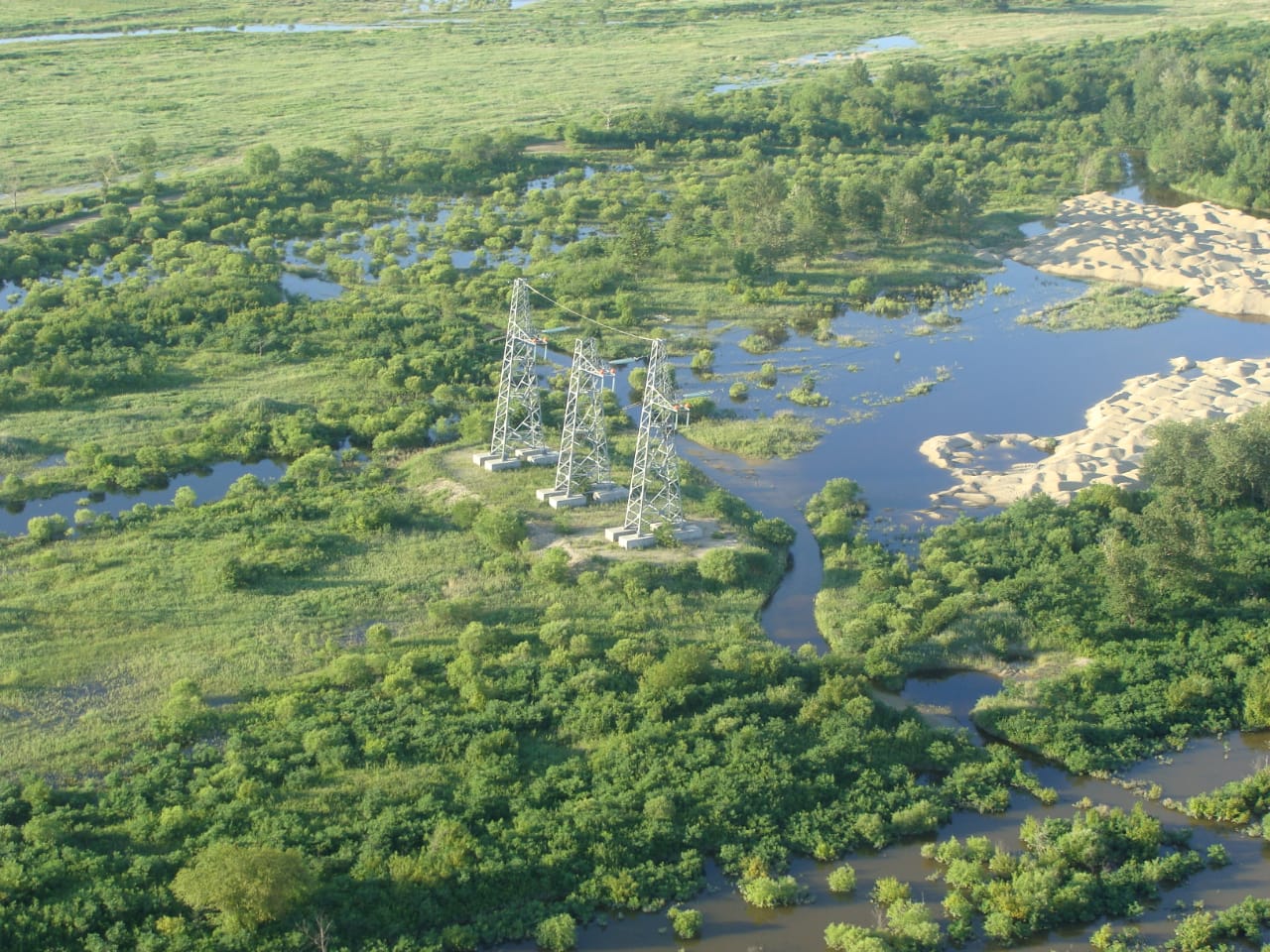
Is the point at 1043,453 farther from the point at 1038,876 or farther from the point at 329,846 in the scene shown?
the point at 329,846

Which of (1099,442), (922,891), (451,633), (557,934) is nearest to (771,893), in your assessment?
(922,891)

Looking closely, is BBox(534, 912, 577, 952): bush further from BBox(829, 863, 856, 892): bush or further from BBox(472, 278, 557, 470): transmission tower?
BBox(472, 278, 557, 470): transmission tower

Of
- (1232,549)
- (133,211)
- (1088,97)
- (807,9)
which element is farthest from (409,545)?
(807,9)

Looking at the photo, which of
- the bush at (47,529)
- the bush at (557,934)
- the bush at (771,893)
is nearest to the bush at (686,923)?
the bush at (771,893)

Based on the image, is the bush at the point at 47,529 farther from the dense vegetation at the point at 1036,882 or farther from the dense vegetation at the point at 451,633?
the dense vegetation at the point at 1036,882

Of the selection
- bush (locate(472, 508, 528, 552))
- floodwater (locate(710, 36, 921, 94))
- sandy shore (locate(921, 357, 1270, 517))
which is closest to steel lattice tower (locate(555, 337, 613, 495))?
bush (locate(472, 508, 528, 552))
